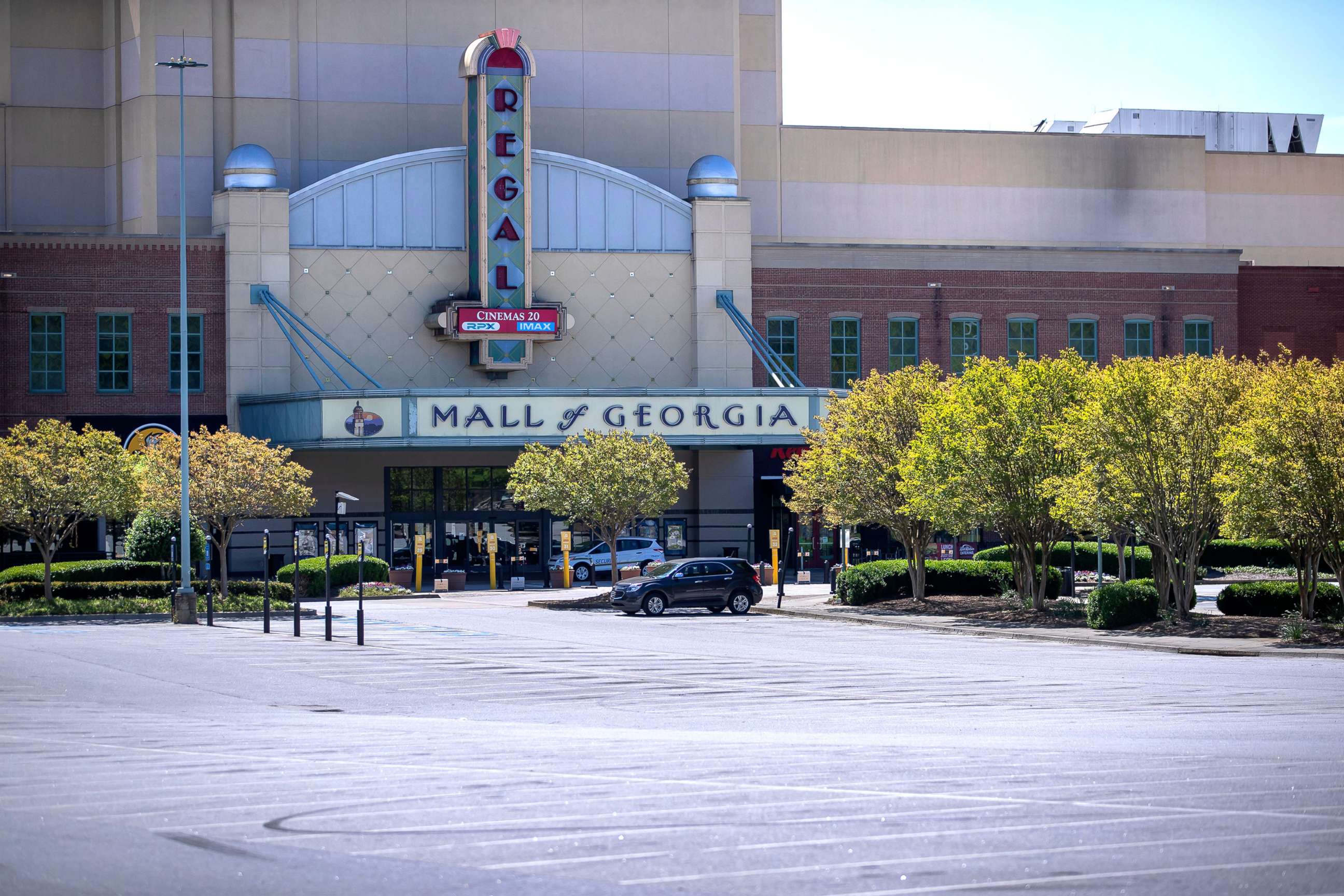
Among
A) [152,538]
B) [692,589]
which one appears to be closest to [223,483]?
[152,538]

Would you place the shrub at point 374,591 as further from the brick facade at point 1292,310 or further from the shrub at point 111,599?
the brick facade at point 1292,310

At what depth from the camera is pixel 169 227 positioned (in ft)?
192

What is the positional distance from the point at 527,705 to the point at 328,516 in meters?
38.7

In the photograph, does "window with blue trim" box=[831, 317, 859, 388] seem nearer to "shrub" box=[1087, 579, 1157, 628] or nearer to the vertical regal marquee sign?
the vertical regal marquee sign

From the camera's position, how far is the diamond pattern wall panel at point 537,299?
2206 inches

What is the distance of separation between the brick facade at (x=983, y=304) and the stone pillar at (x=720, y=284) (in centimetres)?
96

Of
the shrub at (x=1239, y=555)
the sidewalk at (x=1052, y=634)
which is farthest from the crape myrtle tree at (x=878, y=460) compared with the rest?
the shrub at (x=1239, y=555)

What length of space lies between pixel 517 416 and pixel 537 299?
6167 millimetres

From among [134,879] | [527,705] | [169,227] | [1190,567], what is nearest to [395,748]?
[134,879]

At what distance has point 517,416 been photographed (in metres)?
53.1

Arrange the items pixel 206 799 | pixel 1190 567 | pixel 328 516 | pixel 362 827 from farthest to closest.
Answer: pixel 328 516
pixel 1190 567
pixel 206 799
pixel 362 827

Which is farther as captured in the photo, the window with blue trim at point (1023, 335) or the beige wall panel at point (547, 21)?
the beige wall panel at point (547, 21)

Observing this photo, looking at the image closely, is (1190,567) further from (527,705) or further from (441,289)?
(441,289)

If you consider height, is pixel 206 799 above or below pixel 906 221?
below
